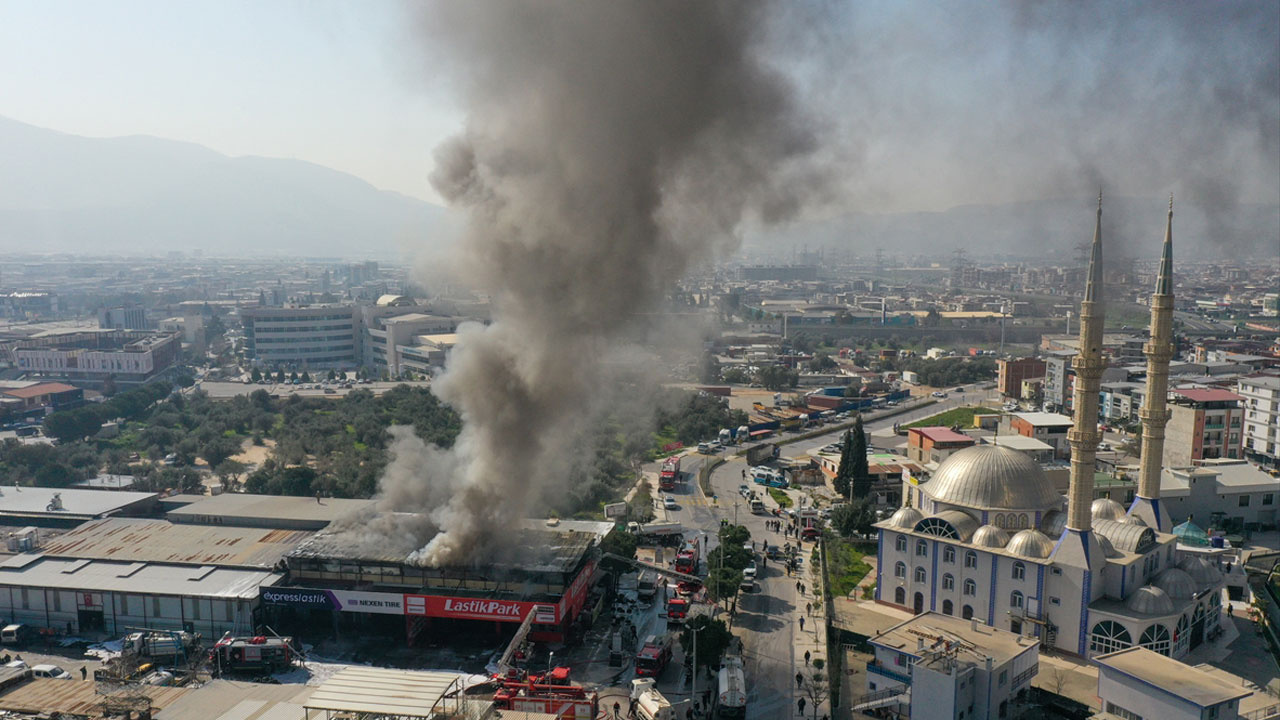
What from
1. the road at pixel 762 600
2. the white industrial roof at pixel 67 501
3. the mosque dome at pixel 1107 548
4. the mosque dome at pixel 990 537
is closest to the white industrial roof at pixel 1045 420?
the road at pixel 762 600

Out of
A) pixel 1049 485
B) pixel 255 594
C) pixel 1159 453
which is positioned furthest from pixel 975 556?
pixel 255 594

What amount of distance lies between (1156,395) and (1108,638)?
7.95 meters

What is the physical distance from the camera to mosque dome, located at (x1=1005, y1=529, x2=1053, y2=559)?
70.9 ft

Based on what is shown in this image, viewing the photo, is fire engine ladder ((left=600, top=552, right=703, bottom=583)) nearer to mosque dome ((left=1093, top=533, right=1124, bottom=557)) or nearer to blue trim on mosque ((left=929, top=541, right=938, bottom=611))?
blue trim on mosque ((left=929, top=541, right=938, bottom=611))

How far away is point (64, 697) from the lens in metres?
16.2

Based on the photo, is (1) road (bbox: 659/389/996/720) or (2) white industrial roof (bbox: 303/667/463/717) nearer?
(2) white industrial roof (bbox: 303/667/463/717)

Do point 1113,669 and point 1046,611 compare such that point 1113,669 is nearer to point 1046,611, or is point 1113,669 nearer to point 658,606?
point 1046,611

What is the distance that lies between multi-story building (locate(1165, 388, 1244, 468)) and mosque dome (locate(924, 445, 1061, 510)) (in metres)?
17.2

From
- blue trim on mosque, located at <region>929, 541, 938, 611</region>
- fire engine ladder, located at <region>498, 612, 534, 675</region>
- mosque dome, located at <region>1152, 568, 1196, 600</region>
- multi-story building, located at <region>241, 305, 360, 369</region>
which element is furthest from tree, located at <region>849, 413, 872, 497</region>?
multi-story building, located at <region>241, 305, 360, 369</region>

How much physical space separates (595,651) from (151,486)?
22.7 meters

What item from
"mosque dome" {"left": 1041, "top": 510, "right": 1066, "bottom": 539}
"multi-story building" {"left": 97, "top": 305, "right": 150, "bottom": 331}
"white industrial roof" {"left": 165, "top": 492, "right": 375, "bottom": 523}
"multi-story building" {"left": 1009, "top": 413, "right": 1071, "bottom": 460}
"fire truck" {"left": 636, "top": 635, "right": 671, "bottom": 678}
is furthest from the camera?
"multi-story building" {"left": 97, "top": 305, "right": 150, "bottom": 331}

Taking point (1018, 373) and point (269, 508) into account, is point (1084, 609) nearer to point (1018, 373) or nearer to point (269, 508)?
point (269, 508)

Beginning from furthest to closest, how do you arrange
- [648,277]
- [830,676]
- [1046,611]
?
[648,277] < [1046,611] < [830,676]

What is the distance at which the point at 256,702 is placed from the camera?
16.2 m
